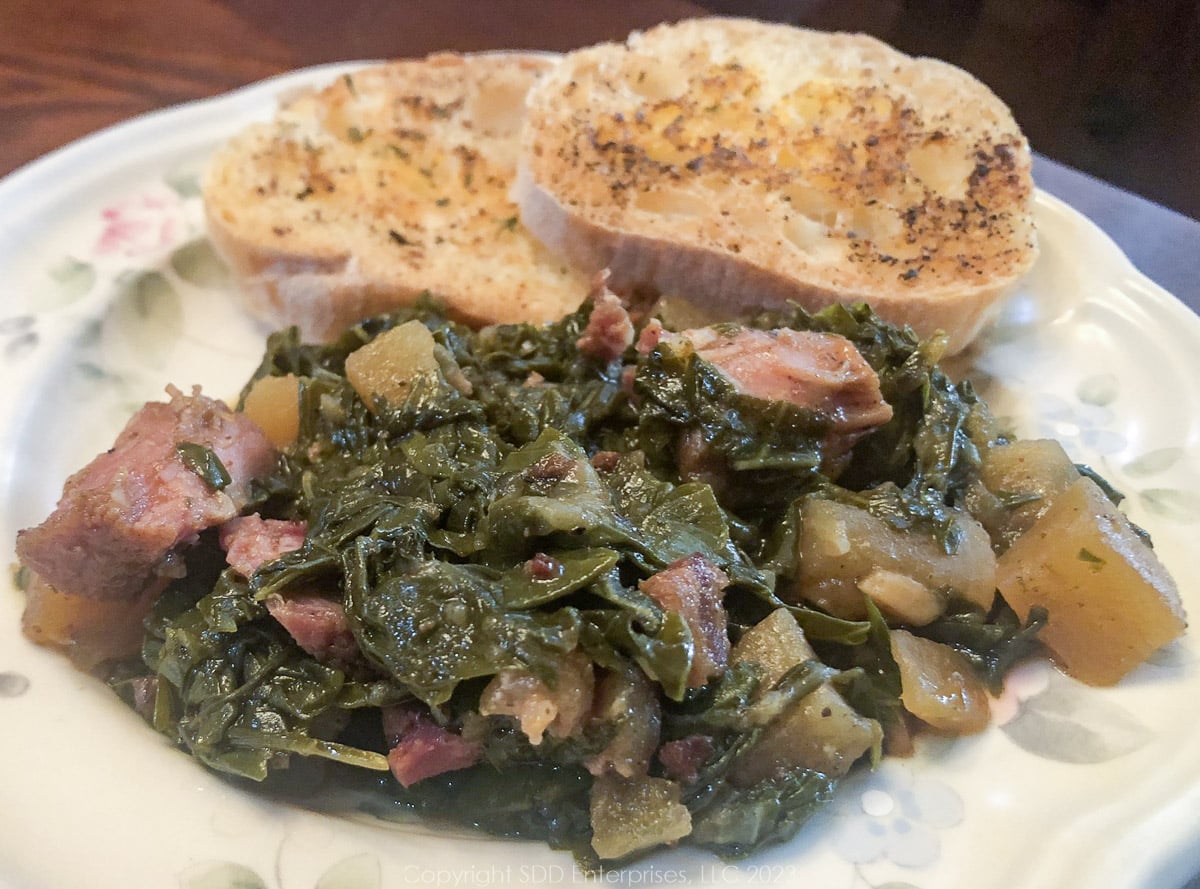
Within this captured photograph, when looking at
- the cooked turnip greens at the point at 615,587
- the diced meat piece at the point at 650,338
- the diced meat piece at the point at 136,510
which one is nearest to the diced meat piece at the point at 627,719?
the cooked turnip greens at the point at 615,587

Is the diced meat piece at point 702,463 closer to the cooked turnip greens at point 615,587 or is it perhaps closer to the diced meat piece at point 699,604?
the cooked turnip greens at point 615,587

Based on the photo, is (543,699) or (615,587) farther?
(615,587)

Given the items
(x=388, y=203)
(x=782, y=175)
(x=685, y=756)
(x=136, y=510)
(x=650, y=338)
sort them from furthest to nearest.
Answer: (x=388, y=203) < (x=782, y=175) < (x=650, y=338) < (x=136, y=510) < (x=685, y=756)

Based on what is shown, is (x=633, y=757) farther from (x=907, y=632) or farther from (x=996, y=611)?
(x=996, y=611)

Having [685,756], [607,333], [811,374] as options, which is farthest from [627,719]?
[607,333]

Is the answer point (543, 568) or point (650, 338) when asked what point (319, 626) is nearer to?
point (543, 568)

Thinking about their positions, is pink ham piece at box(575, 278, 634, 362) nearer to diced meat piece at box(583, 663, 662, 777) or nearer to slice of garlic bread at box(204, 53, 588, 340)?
slice of garlic bread at box(204, 53, 588, 340)

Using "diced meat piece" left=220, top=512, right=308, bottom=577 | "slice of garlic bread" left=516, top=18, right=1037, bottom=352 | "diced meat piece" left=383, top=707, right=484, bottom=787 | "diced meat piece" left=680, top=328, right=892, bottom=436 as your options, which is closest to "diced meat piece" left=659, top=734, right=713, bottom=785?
"diced meat piece" left=383, top=707, right=484, bottom=787
